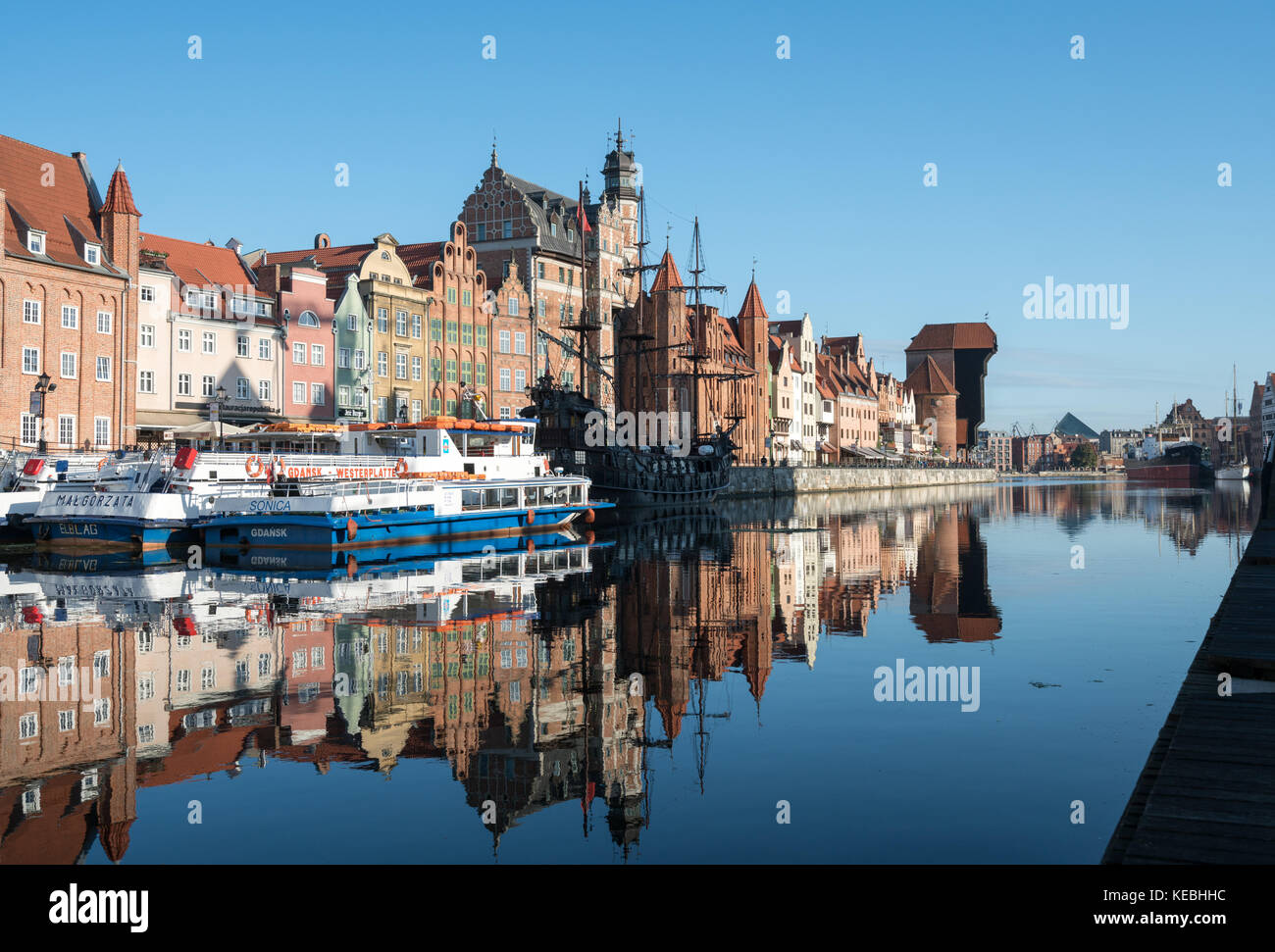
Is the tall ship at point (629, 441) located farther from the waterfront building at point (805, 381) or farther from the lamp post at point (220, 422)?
the waterfront building at point (805, 381)

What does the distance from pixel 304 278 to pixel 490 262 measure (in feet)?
87.4

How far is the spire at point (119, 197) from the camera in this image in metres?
60.2

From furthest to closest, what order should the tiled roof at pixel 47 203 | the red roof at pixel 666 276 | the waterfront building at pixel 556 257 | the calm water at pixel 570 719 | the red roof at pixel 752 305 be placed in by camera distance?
1. the red roof at pixel 752 305
2. the red roof at pixel 666 276
3. the waterfront building at pixel 556 257
4. the tiled roof at pixel 47 203
5. the calm water at pixel 570 719

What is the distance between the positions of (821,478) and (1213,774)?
117224mm

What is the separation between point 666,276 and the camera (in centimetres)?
10888

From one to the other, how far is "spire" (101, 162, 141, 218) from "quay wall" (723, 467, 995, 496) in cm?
5673

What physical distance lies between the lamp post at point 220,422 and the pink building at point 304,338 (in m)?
4.92

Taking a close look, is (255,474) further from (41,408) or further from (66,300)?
(66,300)

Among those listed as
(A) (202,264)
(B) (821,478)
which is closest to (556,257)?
(A) (202,264)

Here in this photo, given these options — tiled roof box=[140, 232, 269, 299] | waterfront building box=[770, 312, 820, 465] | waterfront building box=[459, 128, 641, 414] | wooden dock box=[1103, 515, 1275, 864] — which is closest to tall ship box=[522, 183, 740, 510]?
waterfront building box=[459, 128, 641, 414]

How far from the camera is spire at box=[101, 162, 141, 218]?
60.2m

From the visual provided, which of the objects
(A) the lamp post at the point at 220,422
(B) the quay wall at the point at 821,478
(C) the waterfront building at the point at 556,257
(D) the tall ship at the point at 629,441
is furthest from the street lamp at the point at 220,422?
(B) the quay wall at the point at 821,478
